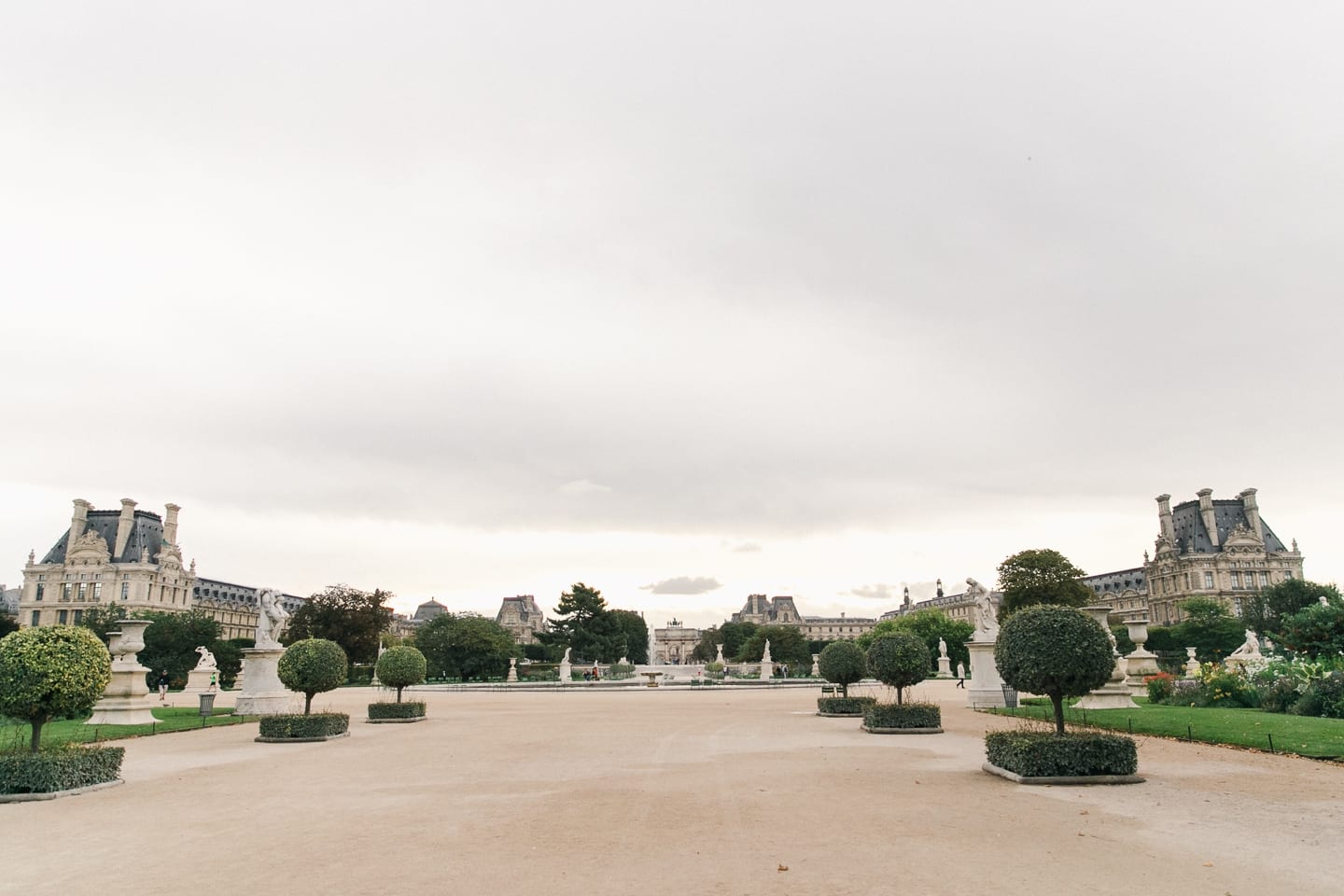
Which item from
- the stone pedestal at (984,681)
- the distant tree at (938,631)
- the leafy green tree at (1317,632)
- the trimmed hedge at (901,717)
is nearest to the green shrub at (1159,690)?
the stone pedestal at (984,681)

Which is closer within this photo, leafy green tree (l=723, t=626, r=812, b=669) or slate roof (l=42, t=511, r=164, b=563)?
leafy green tree (l=723, t=626, r=812, b=669)

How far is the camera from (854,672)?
29703 mm

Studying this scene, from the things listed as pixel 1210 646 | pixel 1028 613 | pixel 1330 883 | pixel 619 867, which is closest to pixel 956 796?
pixel 1028 613

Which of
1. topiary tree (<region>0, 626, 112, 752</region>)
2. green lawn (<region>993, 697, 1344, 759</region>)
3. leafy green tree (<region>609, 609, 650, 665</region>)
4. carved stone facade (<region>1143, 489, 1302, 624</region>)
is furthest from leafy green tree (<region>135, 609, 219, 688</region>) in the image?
carved stone facade (<region>1143, 489, 1302, 624</region>)

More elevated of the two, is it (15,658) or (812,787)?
(15,658)

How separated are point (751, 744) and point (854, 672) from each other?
9.14 meters

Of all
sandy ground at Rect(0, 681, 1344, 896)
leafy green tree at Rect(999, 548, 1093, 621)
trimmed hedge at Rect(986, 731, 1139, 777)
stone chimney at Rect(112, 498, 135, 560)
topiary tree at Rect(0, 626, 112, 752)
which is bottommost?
sandy ground at Rect(0, 681, 1344, 896)

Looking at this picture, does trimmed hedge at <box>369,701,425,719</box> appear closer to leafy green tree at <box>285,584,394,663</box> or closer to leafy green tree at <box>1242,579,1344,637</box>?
leafy green tree at <box>285,584,394,663</box>

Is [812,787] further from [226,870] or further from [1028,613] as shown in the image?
[226,870]

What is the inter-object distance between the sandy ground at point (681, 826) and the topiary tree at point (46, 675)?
2.08 metres

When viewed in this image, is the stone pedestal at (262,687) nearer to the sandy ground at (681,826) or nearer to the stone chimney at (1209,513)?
the sandy ground at (681,826)

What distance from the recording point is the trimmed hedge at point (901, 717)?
78.3 ft

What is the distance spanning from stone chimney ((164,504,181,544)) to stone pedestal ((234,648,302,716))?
10717 centimetres

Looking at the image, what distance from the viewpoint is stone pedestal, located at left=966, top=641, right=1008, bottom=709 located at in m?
33.6
